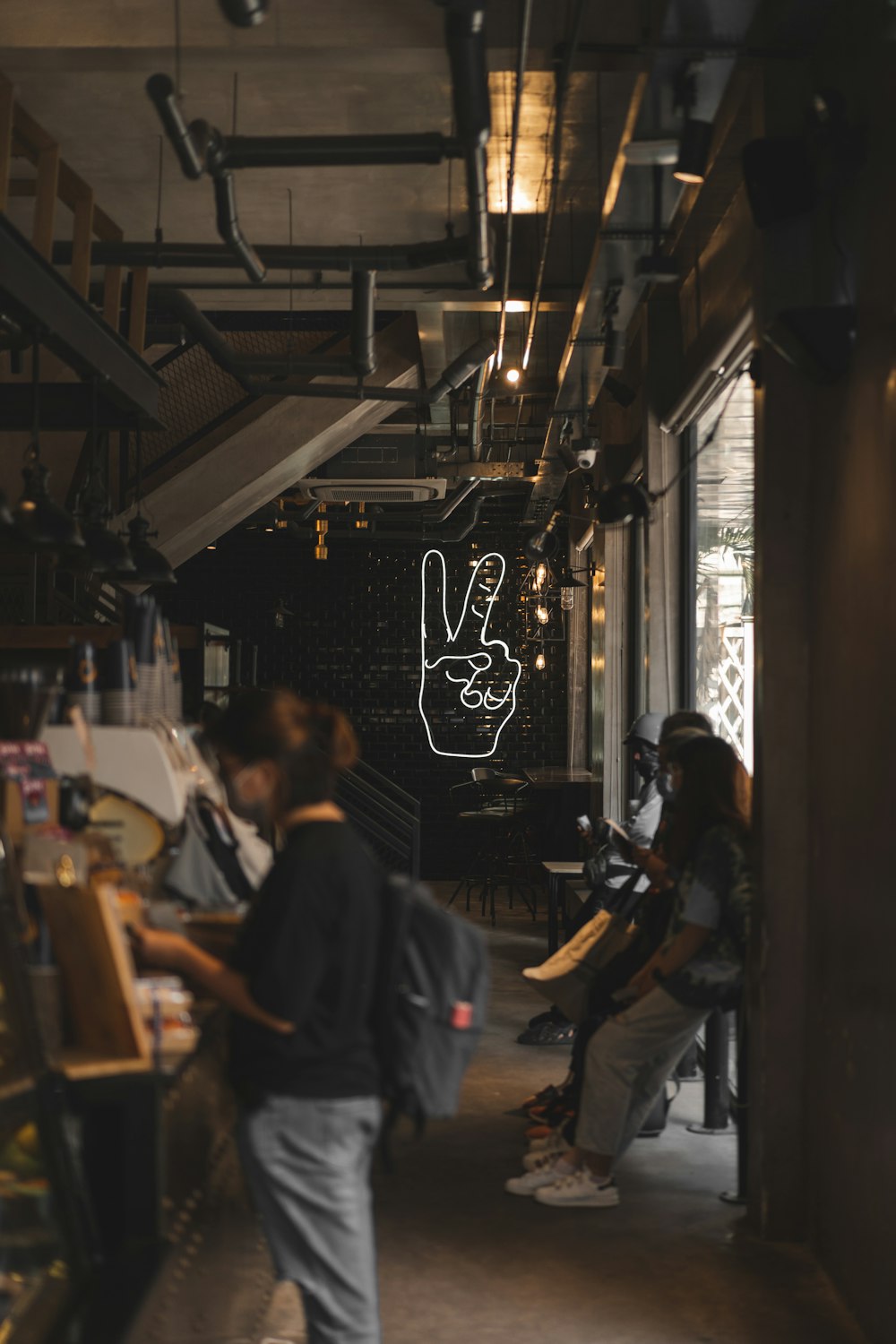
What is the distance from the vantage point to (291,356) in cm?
791

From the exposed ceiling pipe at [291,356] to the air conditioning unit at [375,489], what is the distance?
2767 millimetres

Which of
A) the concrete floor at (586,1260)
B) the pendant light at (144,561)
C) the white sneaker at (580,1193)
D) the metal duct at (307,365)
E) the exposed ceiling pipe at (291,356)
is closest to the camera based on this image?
the concrete floor at (586,1260)

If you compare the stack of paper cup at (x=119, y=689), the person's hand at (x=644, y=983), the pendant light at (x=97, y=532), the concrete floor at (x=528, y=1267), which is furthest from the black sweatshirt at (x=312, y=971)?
the pendant light at (x=97, y=532)

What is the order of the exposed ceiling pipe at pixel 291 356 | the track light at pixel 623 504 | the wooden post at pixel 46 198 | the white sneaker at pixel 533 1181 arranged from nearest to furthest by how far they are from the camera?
the white sneaker at pixel 533 1181, the wooden post at pixel 46 198, the track light at pixel 623 504, the exposed ceiling pipe at pixel 291 356

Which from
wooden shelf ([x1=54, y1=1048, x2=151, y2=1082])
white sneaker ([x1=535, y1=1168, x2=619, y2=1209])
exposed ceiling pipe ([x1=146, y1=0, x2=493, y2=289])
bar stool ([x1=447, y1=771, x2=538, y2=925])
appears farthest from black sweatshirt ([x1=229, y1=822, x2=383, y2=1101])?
bar stool ([x1=447, y1=771, x2=538, y2=925])

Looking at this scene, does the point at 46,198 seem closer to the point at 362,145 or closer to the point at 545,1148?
the point at 362,145

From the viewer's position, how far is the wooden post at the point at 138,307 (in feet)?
23.1

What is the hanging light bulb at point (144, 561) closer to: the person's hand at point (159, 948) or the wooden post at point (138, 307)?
the wooden post at point (138, 307)

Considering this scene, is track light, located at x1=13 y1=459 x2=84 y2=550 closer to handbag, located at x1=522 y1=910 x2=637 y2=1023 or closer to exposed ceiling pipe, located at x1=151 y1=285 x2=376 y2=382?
exposed ceiling pipe, located at x1=151 y1=285 x2=376 y2=382

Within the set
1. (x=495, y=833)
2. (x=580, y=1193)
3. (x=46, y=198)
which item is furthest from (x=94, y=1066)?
(x=495, y=833)

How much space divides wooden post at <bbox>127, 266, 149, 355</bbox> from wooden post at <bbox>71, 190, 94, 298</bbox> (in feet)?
1.77

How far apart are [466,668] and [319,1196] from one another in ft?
40.1

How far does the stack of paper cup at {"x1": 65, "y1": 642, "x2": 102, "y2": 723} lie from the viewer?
11.4 ft

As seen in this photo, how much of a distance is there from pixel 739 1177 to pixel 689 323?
13.5 ft
